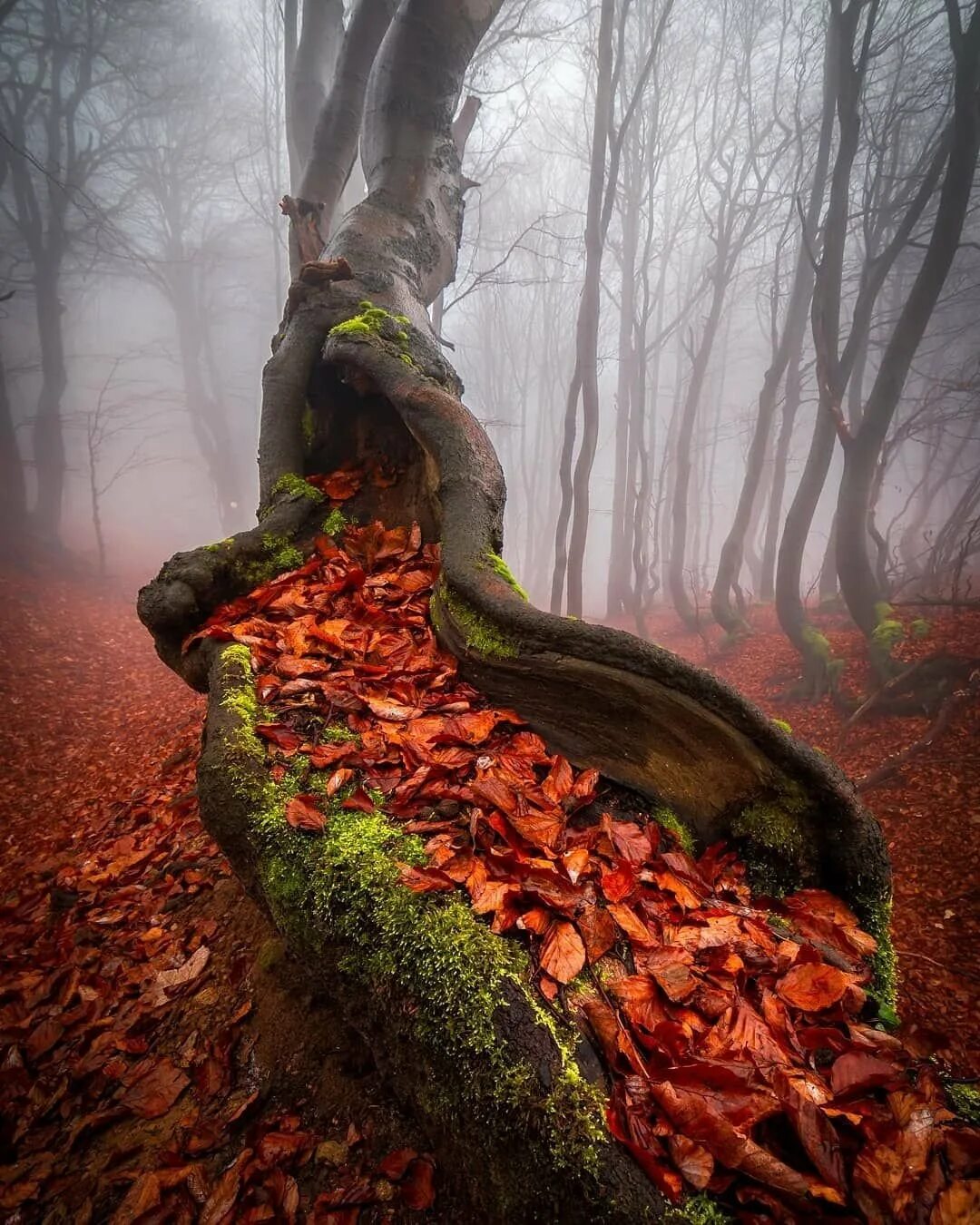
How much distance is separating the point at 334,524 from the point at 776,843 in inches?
119

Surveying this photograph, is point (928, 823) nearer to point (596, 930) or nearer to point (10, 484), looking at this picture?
point (596, 930)

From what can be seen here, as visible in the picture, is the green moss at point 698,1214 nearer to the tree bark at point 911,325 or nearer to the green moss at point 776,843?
the green moss at point 776,843

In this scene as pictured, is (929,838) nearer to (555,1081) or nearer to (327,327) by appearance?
(555,1081)

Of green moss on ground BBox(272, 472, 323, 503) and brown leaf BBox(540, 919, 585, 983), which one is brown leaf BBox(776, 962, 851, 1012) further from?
green moss on ground BBox(272, 472, 323, 503)

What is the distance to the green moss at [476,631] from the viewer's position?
85.5 inches

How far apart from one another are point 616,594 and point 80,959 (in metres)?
16.2

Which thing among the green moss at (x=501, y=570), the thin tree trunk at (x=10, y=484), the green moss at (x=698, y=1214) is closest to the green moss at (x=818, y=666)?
the green moss at (x=501, y=570)

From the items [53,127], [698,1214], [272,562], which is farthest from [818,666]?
[53,127]

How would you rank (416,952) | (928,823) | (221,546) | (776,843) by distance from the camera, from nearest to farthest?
(416,952), (776,843), (221,546), (928,823)

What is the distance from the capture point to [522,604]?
7.32 feet

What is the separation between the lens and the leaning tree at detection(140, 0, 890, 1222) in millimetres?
1110

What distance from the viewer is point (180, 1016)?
76.8 inches

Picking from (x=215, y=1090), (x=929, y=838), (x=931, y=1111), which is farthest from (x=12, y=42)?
(x=929, y=838)

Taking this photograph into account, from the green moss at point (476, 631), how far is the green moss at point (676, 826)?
853 millimetres
